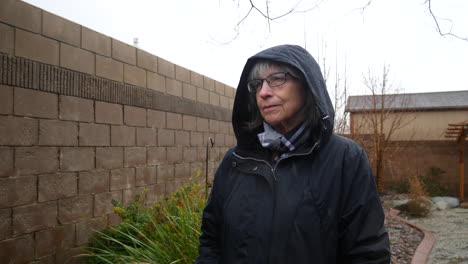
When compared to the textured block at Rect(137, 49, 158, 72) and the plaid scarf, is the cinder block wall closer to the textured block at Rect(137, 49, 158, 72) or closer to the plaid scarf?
the textured block at Rect(137, 49, 158, 72)

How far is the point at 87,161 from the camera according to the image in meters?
3.96

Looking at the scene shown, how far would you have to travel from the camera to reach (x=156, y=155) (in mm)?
5293

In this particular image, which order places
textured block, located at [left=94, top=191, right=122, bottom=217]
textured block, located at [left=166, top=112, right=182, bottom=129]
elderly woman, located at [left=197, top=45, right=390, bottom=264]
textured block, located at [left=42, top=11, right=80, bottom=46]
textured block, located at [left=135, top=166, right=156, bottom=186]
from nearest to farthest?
elderly woman, located at [left=197, top=45, right=390, bottom=264]
textured block, located at [left=42, top=11, right=80, bottom=46]
textured block, located at [left=94, top=191, right=122, bottom=217]
textured block, located at [left=135, top=166, right=156, bottom=186]
textured block, located at [left=166, top=112, right=182, bottom=129]

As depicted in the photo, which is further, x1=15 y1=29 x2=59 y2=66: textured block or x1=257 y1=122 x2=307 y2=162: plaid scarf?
x1=15 y1=29 x2=59 y2=66: textured block

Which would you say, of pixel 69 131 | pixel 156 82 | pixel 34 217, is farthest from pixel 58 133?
pixel 156 82

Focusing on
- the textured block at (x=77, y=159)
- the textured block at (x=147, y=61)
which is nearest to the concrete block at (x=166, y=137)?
the textured block at (x=147, y=61)

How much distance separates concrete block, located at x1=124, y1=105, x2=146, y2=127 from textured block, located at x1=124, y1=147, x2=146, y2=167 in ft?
1.08

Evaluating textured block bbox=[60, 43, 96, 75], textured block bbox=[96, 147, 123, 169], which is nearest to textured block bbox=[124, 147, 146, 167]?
textured block bbox=[96, 147, 123, 169]

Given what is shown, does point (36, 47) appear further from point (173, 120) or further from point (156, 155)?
point (173, 120)

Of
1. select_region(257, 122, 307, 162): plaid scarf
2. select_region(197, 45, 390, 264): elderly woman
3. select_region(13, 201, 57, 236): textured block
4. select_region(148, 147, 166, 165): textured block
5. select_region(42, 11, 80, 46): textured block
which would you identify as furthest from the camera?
select_region(148, 147, 166, 165): textured block

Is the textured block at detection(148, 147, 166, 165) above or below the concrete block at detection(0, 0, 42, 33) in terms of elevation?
below

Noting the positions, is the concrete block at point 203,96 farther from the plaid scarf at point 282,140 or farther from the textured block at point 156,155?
the plaid scarf at point 282,140

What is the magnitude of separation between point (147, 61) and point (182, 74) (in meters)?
0.99

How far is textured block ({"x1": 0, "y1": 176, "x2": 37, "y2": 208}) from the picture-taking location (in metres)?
3.05
